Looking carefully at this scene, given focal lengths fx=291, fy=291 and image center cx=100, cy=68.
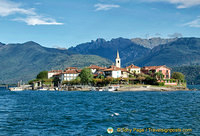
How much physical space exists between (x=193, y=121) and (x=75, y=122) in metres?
17.6

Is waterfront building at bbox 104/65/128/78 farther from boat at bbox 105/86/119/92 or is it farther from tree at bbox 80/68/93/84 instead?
boat at bbox 105/86/119/92

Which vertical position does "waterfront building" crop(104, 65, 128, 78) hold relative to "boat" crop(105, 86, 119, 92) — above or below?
above

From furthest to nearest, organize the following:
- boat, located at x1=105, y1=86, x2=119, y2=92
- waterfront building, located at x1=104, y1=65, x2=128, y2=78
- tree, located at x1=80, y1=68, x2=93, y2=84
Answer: waterfront building, located at x1=104, y1=65, x2=128, y2=78, tree, located at x1=80, y1=68, x2=93, y2=84, boat, located at x1=105, y1=86, x2=119, y2=92

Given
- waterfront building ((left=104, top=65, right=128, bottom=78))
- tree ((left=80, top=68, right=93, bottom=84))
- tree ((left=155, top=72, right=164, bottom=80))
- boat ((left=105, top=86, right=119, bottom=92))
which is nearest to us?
boat ((left=105, top=86, right=119, bottom=92))

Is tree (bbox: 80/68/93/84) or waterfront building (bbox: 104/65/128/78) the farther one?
waterfront building (bbox: 104/65/128/78)

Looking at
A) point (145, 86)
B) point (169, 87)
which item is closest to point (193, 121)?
point (145, 86)

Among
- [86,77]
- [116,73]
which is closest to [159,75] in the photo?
[116,73]

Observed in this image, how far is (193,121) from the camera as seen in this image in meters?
43.4

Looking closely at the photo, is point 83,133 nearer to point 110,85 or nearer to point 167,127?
point 167,127

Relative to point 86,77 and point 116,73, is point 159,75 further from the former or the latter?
point 86,77

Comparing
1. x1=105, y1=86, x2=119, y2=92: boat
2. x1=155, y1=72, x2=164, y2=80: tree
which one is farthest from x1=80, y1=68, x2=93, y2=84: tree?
x1=155, y1=72, x2=164, y2=80: tree

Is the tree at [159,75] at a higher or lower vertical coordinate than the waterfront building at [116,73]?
lower

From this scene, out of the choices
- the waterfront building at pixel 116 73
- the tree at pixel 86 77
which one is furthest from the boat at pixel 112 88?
the waterfront building at pixel 116 73

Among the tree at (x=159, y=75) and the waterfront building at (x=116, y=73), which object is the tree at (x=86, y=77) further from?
the tree at (x=159, y=75)
